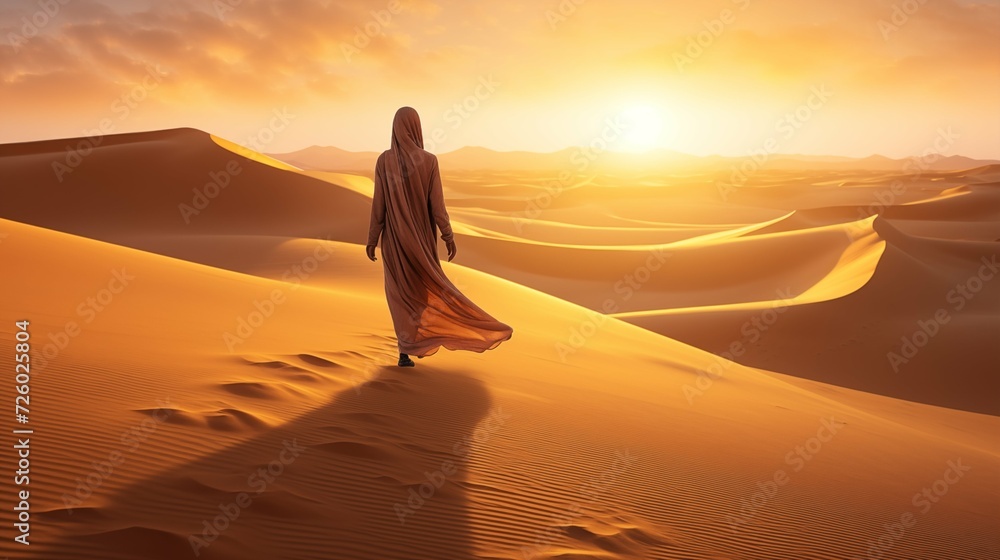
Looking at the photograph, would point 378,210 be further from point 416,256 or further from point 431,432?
point 431,432

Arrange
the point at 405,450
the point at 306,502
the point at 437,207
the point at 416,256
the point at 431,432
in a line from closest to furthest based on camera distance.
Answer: the point at 306,502
the point at 405,450
the point at 431,432
the point at 416,256
the point at 437,207

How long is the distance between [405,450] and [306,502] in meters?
0.96

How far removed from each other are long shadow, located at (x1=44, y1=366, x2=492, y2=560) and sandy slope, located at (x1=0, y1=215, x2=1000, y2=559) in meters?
0.01

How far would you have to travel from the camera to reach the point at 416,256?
607cm

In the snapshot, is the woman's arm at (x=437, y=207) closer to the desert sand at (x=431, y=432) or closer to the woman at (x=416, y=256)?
the woman at (x=416, y=256)

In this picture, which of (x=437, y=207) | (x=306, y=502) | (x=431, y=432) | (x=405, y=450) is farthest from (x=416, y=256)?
(x=306, y=502)

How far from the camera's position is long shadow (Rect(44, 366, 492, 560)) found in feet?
9.17

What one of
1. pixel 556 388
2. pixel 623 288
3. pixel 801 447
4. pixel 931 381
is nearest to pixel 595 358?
pixel 556 388

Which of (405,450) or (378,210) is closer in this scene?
(405,450)

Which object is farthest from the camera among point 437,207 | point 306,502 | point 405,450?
point 437,207

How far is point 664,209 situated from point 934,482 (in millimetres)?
58631

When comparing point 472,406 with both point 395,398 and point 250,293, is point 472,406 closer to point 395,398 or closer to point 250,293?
point 395,398

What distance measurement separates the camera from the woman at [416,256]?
6008 millimetres

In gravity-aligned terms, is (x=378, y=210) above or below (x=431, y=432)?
above
